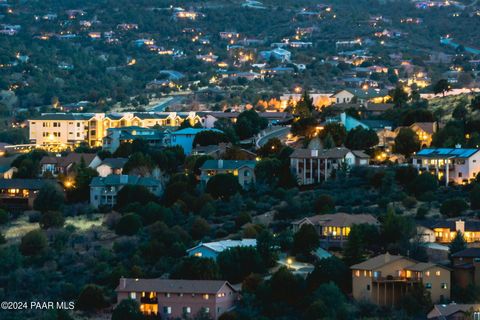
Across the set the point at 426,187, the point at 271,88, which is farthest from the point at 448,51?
the point at 426,187

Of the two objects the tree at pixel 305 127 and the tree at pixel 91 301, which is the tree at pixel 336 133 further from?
the tree at pixel 91 301

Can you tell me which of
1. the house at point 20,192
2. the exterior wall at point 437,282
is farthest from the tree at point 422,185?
the house at point 20,192

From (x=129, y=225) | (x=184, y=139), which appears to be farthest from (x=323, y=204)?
(x=184, y=139)

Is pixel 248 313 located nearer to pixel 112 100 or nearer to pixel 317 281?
pixel 317 281

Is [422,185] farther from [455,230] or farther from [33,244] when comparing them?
[33,244]

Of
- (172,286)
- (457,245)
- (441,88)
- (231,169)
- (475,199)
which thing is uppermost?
(441,88)

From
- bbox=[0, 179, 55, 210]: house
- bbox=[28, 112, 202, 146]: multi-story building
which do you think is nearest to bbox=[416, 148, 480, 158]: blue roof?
bbox=[0, 179, 55, 210]: house
